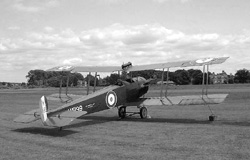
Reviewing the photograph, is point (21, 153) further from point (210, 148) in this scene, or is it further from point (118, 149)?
point (210, 148)

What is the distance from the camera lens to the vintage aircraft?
31.7 ft

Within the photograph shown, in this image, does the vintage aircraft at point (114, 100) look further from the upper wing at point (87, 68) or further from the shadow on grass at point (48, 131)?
the shadow on grass at point (48, 131)

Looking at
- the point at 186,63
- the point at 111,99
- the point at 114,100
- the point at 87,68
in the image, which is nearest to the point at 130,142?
the point at 111,99

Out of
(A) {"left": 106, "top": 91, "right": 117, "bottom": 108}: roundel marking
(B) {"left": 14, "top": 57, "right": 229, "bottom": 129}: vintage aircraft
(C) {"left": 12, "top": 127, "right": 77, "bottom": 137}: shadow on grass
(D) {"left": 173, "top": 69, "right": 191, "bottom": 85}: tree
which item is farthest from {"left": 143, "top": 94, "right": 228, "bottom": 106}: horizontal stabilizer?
(D) {"left": 173, "top": 69, "right": 191, "bottom": 85}: tree

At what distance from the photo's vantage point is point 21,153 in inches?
279

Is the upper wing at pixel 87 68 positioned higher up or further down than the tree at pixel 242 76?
further down

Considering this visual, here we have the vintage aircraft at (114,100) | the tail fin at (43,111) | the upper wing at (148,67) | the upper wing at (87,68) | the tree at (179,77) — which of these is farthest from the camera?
the tree at (179,77)

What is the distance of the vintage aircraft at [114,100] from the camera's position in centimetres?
966

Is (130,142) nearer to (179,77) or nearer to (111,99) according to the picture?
(111,99)

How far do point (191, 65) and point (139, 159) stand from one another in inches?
279

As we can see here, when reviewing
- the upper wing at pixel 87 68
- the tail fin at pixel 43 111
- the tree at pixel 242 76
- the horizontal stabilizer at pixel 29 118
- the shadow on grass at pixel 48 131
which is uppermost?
the tree at pixel 242 76

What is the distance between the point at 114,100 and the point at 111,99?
26cm

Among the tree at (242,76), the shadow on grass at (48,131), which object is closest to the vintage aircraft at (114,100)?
the shadow on grass at (48,131)

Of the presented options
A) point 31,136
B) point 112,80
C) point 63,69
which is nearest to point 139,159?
point 31,136
